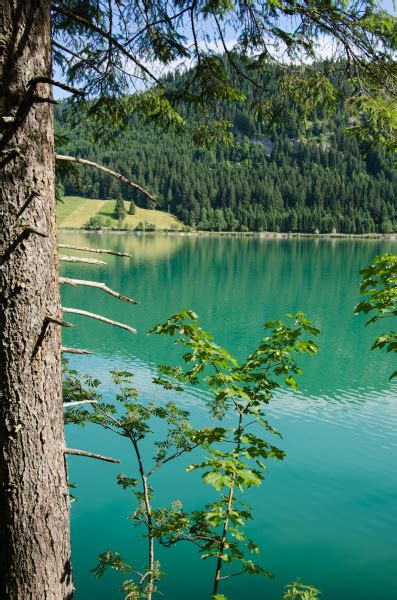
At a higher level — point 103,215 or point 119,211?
point 119,211

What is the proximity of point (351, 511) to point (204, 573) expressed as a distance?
11.4 ft

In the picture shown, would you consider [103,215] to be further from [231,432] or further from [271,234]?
[231,432]

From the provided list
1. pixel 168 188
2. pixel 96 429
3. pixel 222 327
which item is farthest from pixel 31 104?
pixel 168 188

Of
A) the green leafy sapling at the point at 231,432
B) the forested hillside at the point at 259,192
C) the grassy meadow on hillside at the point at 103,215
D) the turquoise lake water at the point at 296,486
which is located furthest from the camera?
the forested hillside at the point at 259,192

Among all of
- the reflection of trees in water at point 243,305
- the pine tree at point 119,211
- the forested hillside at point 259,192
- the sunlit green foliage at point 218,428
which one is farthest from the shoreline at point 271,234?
the sunlit green foliage at point 218,428

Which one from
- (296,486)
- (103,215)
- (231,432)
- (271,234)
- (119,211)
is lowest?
(296,486)

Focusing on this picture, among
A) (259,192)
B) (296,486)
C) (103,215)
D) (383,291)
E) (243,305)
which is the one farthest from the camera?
(259,192)

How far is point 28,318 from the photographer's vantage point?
257 cm

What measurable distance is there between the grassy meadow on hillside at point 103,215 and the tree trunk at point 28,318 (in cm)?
14187

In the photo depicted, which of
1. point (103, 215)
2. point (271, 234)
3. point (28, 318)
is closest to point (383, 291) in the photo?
point (28, 318)

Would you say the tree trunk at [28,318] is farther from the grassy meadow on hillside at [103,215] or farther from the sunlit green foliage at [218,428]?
the grassy meadow on hillside at [103,215]

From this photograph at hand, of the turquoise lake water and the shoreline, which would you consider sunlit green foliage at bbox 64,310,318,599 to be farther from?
the shoreline

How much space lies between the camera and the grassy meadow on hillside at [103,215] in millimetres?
144875

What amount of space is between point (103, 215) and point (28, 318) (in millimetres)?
151743
